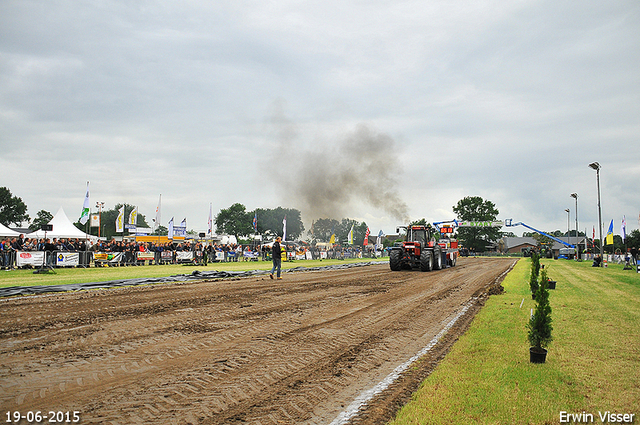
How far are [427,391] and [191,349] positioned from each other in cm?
371

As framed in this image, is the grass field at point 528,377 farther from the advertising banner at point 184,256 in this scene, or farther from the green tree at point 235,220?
the green tree at point 235,220

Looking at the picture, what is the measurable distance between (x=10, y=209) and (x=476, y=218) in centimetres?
11206

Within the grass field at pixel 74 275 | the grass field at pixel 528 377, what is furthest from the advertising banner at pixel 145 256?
the grass field at pixel 528 377

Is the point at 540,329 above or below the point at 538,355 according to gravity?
above

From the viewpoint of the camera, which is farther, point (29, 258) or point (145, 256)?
point (145, 256)

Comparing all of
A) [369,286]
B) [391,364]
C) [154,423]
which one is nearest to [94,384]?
[154,423]

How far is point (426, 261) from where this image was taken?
974 inches

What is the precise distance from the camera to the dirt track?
4.25 metres

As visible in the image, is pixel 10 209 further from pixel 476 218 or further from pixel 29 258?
pixel 476 218

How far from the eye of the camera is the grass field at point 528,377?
13.9ft

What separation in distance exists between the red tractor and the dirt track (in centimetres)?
1311

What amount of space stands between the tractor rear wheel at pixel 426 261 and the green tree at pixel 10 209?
9916cm

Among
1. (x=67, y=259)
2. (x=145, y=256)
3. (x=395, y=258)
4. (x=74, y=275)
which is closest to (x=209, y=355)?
(x=74, y=275)

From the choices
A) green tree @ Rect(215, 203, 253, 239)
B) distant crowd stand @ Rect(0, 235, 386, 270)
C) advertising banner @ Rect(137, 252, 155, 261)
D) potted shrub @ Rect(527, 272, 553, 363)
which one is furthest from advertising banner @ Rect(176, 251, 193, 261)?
green tree @ Rect(215, 203, 253, 239)
